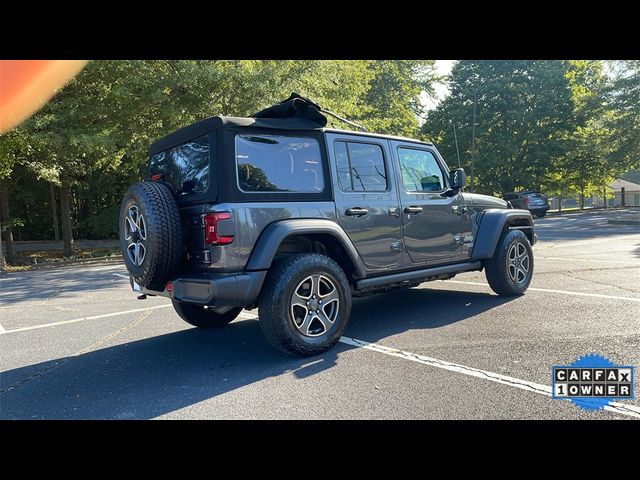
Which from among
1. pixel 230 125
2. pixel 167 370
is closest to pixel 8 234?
pixel 167 370

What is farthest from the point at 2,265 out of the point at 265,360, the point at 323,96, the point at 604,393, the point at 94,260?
the point at 604,393

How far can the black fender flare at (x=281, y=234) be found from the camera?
12.2 ft

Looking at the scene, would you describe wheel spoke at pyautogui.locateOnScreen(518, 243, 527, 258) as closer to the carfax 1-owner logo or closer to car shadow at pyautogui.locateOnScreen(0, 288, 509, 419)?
car shadow at pyautogui.locateOnScreen(0, 288, 509, 419)

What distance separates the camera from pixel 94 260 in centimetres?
1484

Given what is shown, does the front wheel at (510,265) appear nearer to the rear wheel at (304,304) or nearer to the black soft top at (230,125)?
the rear wheel at (304,304)

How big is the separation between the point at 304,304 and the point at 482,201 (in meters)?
3.17

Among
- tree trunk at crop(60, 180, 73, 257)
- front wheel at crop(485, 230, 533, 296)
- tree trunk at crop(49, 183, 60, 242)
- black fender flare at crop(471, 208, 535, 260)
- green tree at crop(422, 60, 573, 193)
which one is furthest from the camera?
green tree at crop(422, 60, 573, 193)

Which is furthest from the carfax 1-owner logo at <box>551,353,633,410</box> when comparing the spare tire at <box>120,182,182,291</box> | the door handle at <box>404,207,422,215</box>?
the spare tire at <box>120,182,182,291</box>

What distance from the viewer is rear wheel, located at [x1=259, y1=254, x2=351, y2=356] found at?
3.75m

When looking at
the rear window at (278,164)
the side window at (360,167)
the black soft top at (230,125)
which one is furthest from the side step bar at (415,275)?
the black soft top at (230,125)

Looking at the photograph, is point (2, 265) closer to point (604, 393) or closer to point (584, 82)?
point (604, 393)

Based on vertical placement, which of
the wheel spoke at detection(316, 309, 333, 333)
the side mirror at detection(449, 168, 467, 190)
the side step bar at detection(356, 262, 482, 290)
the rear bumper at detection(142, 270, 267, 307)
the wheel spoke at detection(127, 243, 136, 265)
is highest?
the side mirror at detection(449, 168, 467, 190)

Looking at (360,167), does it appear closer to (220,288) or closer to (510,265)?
(220,288)

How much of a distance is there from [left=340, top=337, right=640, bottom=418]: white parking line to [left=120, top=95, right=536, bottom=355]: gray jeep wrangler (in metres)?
0.40
